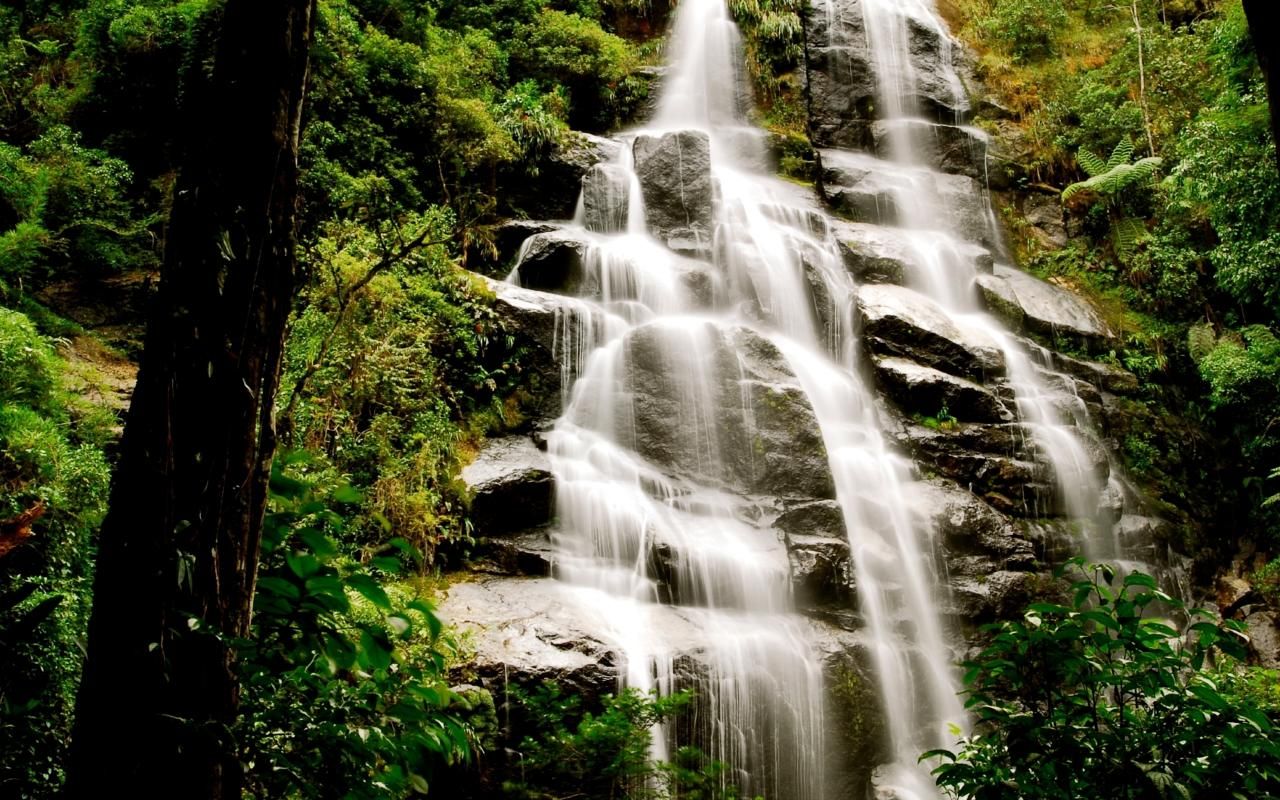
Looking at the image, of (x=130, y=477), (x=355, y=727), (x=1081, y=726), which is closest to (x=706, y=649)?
(x=1081, y=726)

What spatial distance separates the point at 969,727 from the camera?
794 cm

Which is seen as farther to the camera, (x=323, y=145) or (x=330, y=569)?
(x=323, y=145)

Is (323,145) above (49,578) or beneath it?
above

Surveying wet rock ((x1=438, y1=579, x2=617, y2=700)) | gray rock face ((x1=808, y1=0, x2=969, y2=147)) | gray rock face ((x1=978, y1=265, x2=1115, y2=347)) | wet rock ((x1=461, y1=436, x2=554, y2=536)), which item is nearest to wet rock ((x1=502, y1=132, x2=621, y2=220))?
wet rock ((x1=461, y1=436, x2=554, y2=536))

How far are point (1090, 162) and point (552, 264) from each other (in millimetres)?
11114

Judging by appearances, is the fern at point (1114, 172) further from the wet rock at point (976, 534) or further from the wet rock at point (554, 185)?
the wet rock at point (554, 185)

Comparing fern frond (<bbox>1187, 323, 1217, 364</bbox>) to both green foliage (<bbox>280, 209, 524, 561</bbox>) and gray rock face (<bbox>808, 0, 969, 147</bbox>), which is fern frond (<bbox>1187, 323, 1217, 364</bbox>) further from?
green foliage (<bbox>280, 209, 524, 561</bbox>)

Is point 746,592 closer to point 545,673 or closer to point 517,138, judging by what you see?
point 545,673

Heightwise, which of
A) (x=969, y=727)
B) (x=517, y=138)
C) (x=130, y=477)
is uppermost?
(x=517, y=138)

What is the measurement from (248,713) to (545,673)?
460 cm

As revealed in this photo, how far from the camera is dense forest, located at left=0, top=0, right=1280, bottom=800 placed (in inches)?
67.3

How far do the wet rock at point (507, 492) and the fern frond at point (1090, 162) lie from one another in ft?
42.0

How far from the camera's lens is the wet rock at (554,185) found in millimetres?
11648

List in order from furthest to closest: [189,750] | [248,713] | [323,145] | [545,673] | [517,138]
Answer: [517,138] → [323,145] → [545,673] → [248,713] → [189,750]
